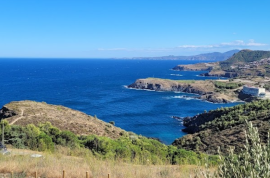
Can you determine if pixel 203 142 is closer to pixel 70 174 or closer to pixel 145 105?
pixel 70 174

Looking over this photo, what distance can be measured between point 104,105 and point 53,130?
48.1 m

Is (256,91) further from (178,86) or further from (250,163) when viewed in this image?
(250,163)

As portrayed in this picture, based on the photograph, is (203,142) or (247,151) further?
(203,142)

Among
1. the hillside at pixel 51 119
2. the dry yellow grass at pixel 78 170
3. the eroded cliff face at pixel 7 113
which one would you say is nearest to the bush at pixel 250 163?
the dry yellow grass at pixel 78 170

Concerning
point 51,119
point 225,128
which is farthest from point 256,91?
point 51,119

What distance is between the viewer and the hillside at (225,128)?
29938mm

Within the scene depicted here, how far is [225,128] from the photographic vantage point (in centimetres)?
3903

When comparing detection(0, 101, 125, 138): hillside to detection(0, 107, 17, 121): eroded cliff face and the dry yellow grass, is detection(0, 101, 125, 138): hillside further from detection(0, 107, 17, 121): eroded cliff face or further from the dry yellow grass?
the dry yellow grass

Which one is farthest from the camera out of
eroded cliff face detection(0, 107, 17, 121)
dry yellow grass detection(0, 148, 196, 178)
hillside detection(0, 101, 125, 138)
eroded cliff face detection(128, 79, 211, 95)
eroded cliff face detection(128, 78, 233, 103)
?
eroded cliff face detection(128, 79, 211, 95)

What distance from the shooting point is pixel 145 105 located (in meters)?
71.6

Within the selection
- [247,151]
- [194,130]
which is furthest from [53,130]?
[194,130]

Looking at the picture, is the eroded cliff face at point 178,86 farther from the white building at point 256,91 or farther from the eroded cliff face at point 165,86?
the white building at point 256,91

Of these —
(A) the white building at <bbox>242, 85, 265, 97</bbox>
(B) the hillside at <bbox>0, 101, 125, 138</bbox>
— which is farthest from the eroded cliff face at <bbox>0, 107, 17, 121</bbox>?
(A) the white building at <bbox>242, 85, 265, 97</bbox>

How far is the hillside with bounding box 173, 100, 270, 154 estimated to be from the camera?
29.9 metres
